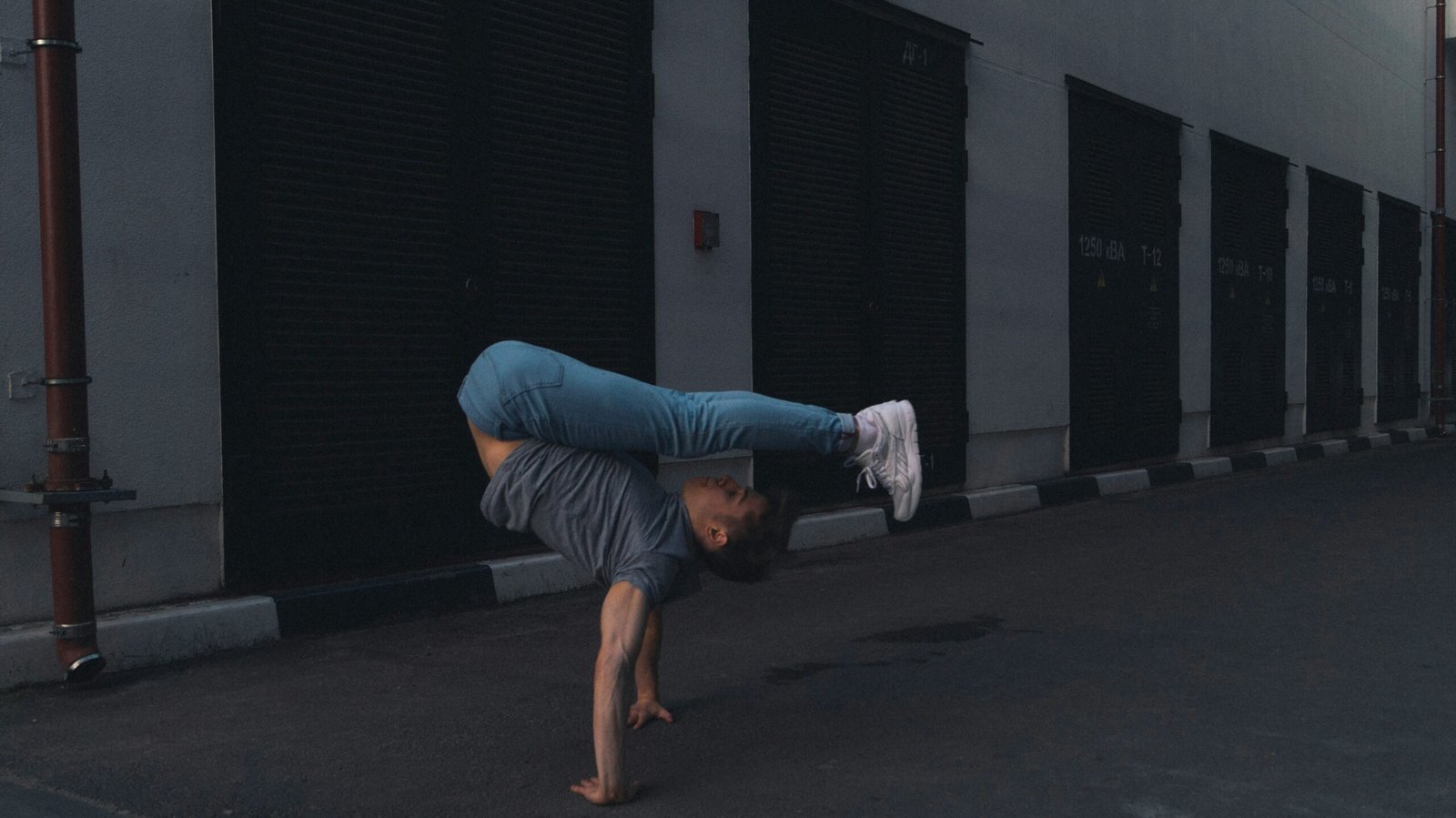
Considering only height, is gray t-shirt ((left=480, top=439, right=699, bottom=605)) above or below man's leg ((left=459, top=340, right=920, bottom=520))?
below

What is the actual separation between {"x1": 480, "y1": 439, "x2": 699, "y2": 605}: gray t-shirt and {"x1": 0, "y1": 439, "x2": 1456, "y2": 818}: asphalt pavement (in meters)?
0.56

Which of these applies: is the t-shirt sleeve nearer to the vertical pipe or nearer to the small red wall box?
the vertical pipe

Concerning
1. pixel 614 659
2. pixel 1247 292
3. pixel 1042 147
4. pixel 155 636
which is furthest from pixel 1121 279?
pixel 614 659

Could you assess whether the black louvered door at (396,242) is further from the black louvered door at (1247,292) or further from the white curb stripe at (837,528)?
the black louvered door at (1247,292)

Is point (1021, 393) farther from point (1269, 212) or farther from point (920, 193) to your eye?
point (1269, 212)

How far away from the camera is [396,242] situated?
238 inches

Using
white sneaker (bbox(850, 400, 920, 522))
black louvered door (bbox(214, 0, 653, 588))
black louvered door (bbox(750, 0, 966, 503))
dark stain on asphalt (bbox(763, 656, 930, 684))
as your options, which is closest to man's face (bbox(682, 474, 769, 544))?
white sneaker (bbox(850, 400, 920, 522))

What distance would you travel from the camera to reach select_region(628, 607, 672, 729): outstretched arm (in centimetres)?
375

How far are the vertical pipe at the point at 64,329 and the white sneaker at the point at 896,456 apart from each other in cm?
256

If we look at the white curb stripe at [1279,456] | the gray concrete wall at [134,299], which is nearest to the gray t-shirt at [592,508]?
the gray concrete wall at [134,299]

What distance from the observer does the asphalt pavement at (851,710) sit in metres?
3.13

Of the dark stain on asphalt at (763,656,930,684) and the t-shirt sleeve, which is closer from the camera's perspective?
the t-shirt sleeve

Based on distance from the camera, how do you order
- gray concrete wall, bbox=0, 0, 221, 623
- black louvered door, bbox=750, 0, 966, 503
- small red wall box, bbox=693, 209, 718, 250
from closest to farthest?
1. gray concrete wall, bbox=0, 0, 221, 623
2. small red wall box, bbox=693, 209, 718, 250
3. black louvered door, bbox=750, 0, 966, 503

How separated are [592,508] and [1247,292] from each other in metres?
14.2
